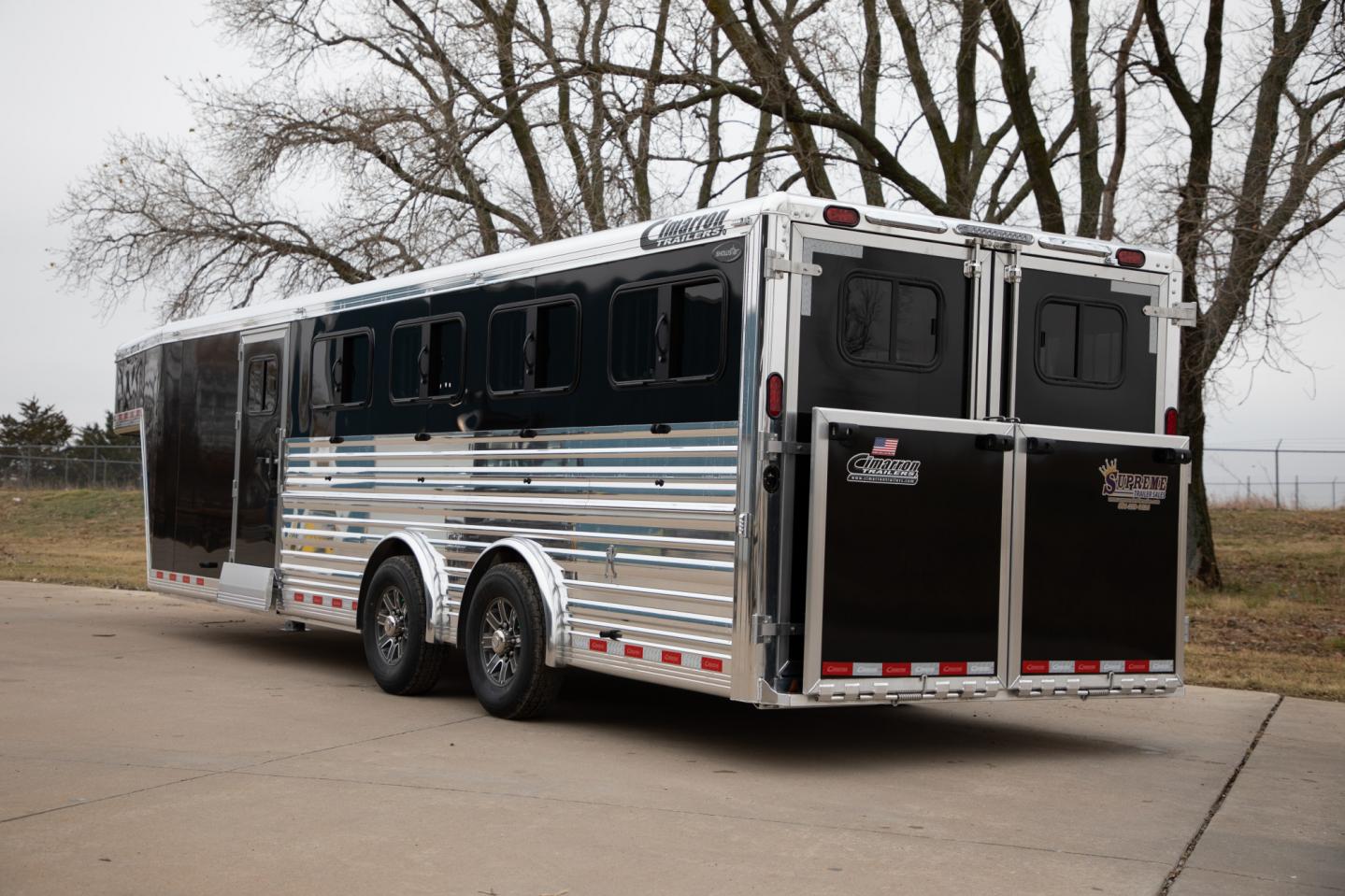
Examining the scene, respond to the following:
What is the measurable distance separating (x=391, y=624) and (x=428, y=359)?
1.84m

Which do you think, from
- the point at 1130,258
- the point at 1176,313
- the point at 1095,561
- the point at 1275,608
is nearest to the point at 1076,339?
the point at 1130,258

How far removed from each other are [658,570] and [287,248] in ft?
62.3

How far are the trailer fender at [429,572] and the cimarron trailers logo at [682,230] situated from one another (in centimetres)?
285

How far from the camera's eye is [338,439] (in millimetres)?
11461

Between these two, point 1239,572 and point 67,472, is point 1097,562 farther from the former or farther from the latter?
point 67,472

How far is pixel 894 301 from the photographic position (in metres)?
8.12

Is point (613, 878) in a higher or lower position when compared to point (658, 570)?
lower

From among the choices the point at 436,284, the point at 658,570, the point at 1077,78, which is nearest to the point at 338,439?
the point at 436,284

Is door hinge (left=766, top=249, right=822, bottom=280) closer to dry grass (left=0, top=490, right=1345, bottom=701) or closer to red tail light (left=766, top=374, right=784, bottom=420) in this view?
red tail light (left=766, top=374, right=784, bottom=420)

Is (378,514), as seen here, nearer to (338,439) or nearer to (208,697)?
→ (338,439)

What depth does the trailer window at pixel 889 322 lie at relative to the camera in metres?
7.99

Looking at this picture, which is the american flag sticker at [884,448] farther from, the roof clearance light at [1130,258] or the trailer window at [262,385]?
the trailer window at [262,385]

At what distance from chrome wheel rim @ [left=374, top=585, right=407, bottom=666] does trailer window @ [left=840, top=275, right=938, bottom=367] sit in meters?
3.98

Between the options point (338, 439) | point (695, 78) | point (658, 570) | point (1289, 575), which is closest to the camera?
point (658, 570)
